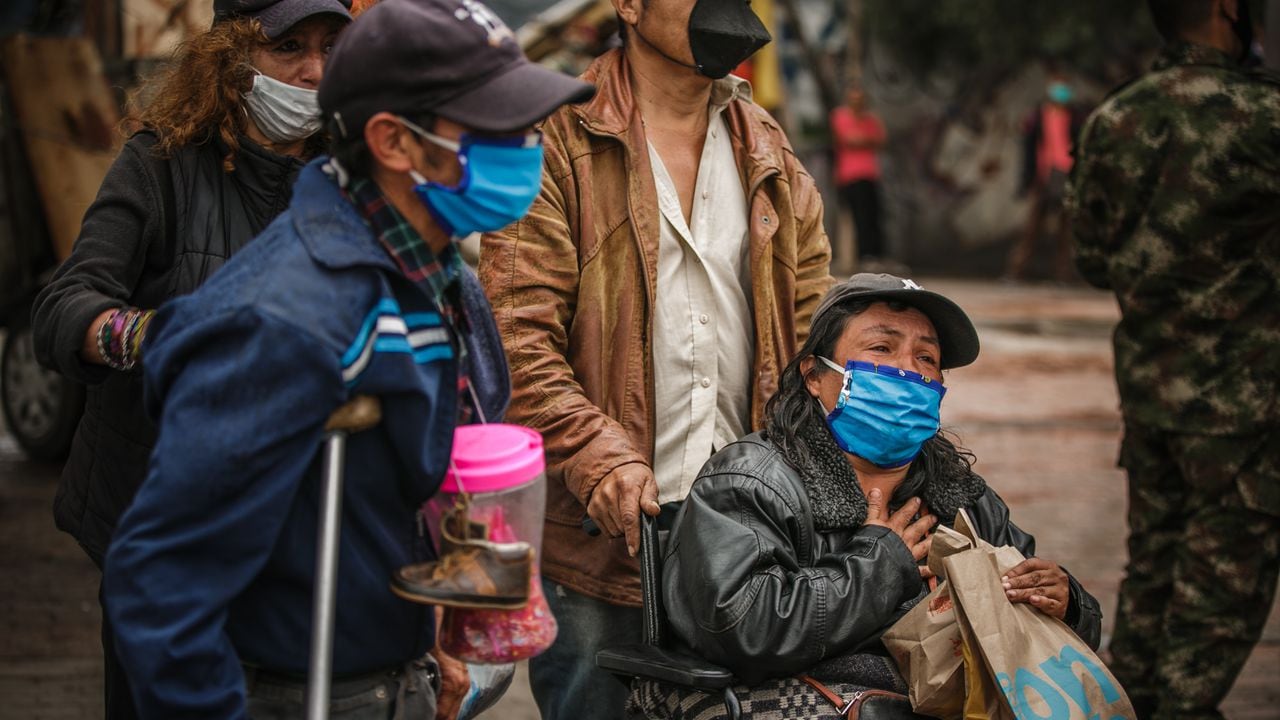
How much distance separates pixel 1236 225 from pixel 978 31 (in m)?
16.0

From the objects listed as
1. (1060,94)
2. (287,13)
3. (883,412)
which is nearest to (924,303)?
(883,412)

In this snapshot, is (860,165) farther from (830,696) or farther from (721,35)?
(830,696)

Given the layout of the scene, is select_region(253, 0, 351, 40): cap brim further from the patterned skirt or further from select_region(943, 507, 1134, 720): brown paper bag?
select_region(943, 507, 1134, 720): brown paper bag

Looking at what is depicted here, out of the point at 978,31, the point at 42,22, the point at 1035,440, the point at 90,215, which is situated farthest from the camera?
the point at 978,31

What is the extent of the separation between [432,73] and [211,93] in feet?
3.64

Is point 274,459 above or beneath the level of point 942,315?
above

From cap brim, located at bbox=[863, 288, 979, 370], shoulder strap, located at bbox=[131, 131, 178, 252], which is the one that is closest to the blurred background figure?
cap brim, located at bbox=[863, 288, 979, 370]

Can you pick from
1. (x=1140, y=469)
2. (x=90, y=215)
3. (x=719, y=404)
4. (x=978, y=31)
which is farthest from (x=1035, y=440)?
(x=978, y=31)

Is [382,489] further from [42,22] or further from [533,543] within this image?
[42,22]

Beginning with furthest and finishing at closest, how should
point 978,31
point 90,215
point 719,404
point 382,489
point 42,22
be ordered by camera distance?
point 978,31 < point 42,22 < point 719,404 < point 90,215 < point 382,489

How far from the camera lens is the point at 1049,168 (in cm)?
1886

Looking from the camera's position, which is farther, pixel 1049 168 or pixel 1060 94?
pixel 1049 168

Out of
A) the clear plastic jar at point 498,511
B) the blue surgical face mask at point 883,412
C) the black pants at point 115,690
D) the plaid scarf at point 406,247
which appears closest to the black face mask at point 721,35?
the blue surgical face mask at point 883,412

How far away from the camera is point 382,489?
205cm
